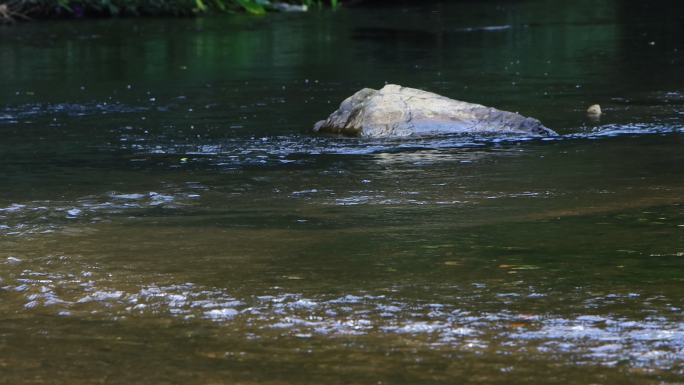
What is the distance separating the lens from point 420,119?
39.1 feet

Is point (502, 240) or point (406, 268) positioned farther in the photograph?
point (502, 240)

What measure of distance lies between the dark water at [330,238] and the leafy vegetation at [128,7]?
1381 cm

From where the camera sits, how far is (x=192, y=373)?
5.08 metres

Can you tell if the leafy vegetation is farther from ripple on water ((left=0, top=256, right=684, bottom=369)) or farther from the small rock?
ripple on water ((left=0, top=256, right=684, bottom=369))

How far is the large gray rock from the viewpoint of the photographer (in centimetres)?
1180

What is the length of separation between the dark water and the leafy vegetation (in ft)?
45.3

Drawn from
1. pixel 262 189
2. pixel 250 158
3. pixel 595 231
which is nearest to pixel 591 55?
pixel 250 158

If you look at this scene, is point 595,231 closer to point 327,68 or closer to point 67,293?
point 67,293

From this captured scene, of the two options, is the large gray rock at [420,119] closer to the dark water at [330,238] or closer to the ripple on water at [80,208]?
the dark water at [330,238]

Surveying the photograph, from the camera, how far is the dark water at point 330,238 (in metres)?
5.29

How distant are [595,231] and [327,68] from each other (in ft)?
36.3

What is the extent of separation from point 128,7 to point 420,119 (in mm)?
19858

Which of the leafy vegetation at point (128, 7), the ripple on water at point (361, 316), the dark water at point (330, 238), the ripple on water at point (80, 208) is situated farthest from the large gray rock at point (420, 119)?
the leafy vegetation at point (128, 7)

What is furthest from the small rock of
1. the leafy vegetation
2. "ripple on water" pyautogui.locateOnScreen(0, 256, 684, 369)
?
the leafy vegetation
